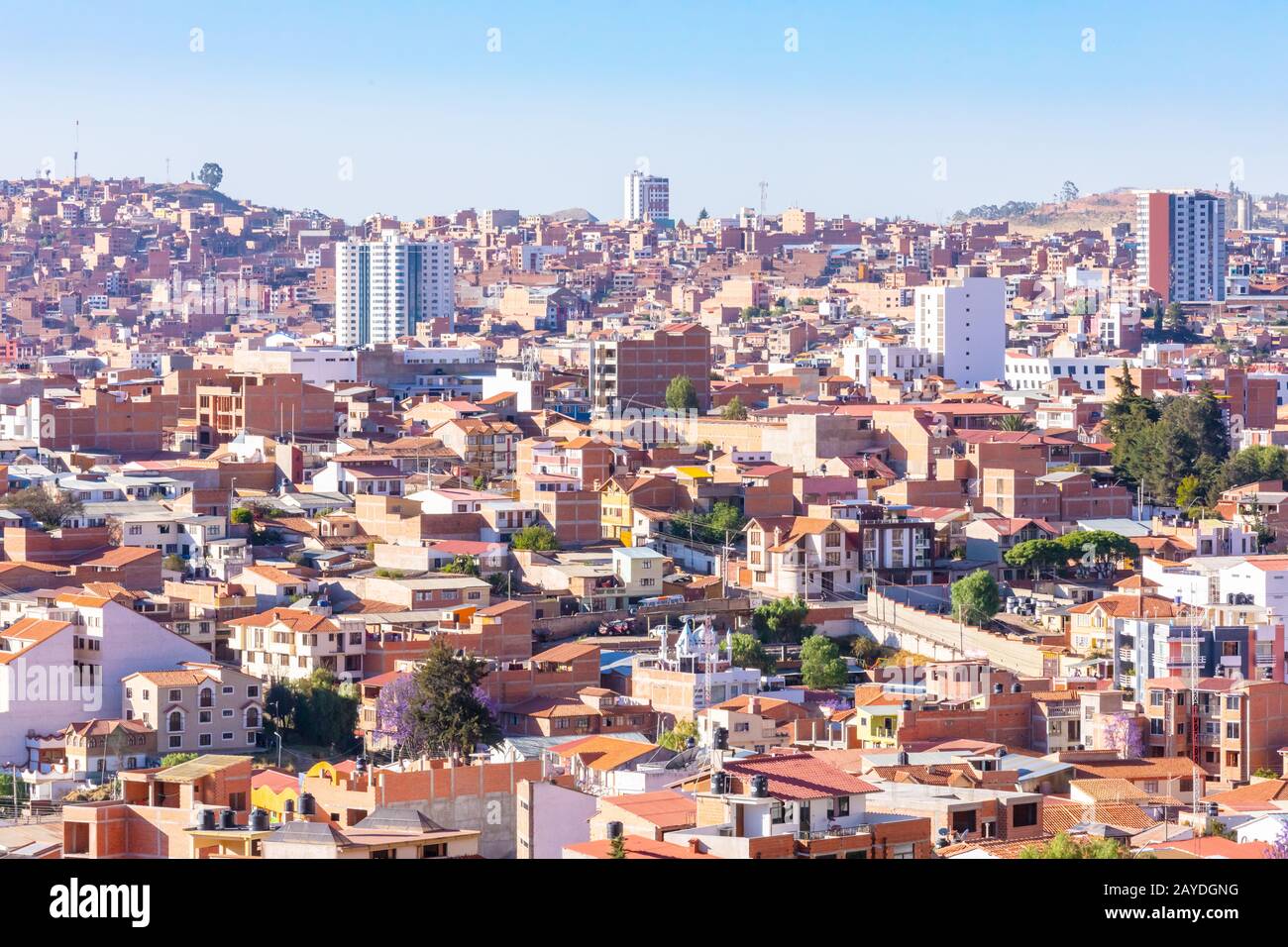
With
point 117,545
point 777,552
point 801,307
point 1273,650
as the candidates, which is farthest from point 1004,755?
point 801,307

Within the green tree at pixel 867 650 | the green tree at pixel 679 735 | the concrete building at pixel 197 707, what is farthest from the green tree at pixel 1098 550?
the concrete building at pixel 197 707

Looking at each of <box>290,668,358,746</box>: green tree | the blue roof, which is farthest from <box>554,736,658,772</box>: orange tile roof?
the blue roof

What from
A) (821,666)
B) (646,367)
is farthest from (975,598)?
(646,367)

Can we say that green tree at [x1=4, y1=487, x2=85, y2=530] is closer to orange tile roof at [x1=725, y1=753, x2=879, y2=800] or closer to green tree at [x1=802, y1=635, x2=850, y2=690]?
green tree at [x1=802, y1=635, x2=850, y2=690]

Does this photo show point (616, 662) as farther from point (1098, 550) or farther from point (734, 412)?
point (734, 412)

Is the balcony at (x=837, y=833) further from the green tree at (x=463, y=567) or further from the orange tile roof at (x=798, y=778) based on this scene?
the green tree at (x=463, y=567)
